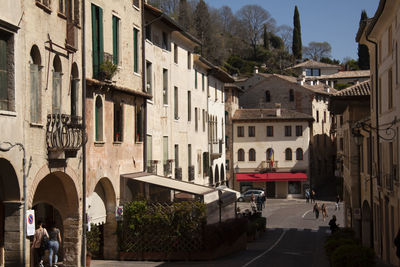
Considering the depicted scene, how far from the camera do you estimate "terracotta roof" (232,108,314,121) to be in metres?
74.6

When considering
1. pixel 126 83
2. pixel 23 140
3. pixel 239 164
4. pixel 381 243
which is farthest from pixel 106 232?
pixel 239 164

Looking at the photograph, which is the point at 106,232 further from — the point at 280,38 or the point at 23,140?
the point at 280,38

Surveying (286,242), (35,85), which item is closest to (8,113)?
(35,85)

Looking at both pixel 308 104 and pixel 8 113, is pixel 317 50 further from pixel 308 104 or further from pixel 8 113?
pixel 8 113

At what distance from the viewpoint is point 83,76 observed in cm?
2270

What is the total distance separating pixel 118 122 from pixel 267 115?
49368mm

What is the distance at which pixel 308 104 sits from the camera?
256 feet

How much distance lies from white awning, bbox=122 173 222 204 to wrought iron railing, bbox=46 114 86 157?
19.4ft

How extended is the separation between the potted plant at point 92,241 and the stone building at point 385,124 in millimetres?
10914

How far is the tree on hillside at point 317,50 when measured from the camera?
157750mm

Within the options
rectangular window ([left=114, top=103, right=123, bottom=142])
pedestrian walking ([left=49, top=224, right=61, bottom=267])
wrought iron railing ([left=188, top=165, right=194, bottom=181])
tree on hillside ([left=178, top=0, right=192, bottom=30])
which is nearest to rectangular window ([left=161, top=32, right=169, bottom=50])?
wrought iron railing ([left=188, top=165, right=194, bottom=181])

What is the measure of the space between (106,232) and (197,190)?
4.04 meters

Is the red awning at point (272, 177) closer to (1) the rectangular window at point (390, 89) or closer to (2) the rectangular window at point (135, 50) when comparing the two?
(2) the rectangular window at point (135, 50)

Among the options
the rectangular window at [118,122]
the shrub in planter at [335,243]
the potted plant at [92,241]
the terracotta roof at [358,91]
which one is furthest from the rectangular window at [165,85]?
the shrub in planter at [335,243]
